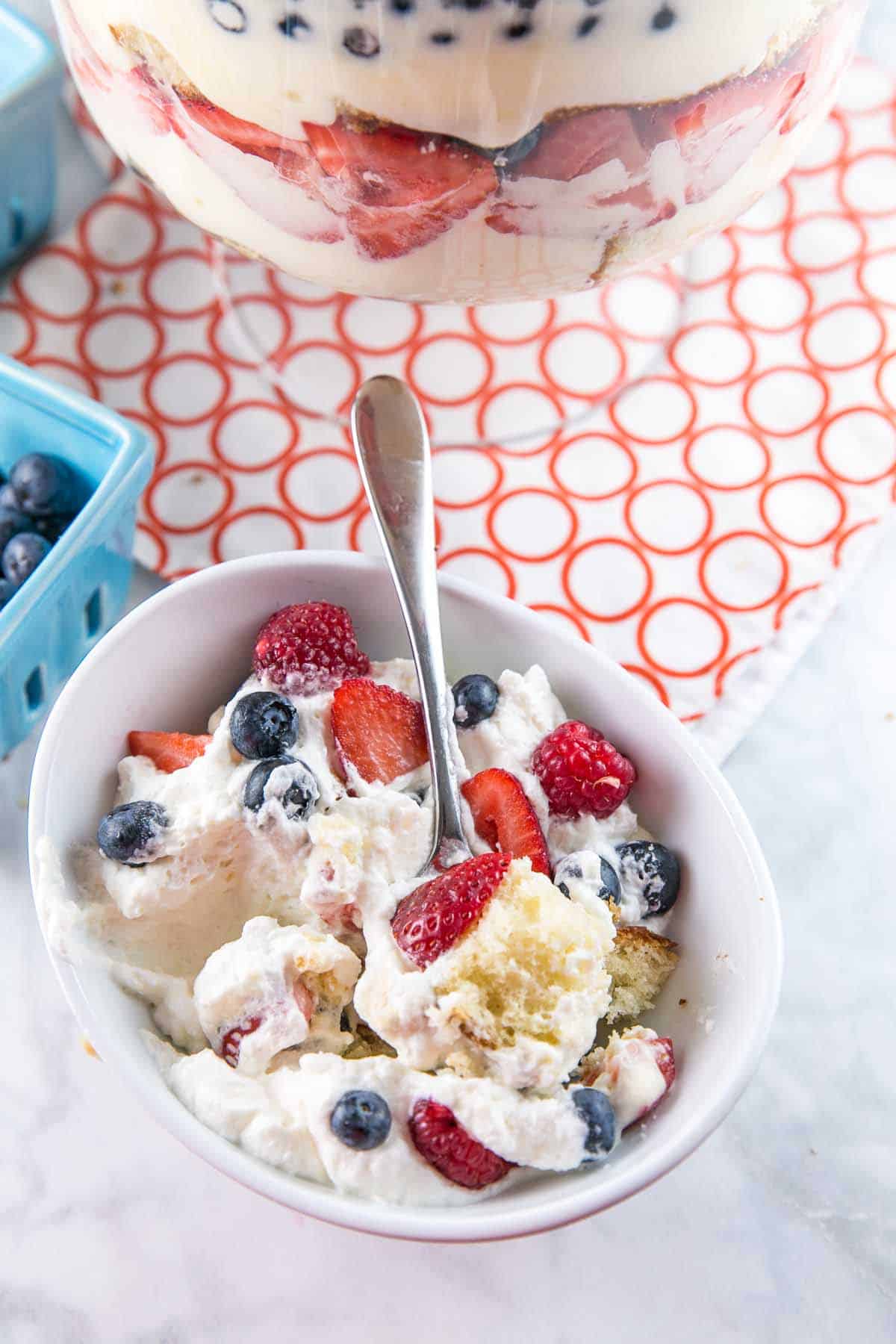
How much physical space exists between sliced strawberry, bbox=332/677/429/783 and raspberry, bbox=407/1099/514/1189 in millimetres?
224

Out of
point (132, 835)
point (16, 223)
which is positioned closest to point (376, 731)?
point (132, 835)

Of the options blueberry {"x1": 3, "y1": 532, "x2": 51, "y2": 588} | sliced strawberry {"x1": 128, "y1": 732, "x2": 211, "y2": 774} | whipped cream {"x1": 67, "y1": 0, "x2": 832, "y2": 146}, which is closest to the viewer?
whipped cream {"x1": 67, "y1": 0, "x2": 832, "y2": 146}

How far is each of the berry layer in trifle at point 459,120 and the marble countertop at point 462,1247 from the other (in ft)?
1.73

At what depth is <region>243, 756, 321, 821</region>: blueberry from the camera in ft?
2.72

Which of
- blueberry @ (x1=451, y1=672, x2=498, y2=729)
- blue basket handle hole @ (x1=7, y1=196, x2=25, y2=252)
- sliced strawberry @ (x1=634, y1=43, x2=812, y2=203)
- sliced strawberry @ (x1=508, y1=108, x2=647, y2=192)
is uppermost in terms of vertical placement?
sliced strawberry @ (x1=634, y1=43, x2=812, y2=203)

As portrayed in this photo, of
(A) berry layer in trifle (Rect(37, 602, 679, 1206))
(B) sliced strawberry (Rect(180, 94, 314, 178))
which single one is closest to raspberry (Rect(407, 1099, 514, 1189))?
(A) berry layer in trifle (Rect(37, 602, 679, 1206))

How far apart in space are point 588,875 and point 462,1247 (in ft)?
0.95

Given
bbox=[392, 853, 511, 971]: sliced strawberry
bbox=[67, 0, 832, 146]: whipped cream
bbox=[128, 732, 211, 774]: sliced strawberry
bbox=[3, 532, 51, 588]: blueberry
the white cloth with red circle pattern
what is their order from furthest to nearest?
the white cloth with red circle pattern → bbox=[3, 532, 51, 588]: blueberry → bbox=[128, 732, 211, 774]: sliced strawberry → bbox=[392, 853, 511, 971]: sliced strawberry → bbox=[67, 0, 832, 146]: whipped cream

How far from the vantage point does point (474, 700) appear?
0.90m

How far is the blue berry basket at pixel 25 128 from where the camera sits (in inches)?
44.8

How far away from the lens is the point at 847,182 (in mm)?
1303

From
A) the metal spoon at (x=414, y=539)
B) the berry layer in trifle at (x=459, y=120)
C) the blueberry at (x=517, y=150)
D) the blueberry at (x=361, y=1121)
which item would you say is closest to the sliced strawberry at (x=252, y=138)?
the berry layer in trifle at (x=459, y=120)

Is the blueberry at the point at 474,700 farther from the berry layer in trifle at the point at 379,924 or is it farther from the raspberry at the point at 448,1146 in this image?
the raspberry at the point at 448,1146

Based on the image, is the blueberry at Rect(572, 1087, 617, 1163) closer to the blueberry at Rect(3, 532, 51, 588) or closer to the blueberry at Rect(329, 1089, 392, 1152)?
the blueberry at Rect(329, 1089, 392, 1152)
